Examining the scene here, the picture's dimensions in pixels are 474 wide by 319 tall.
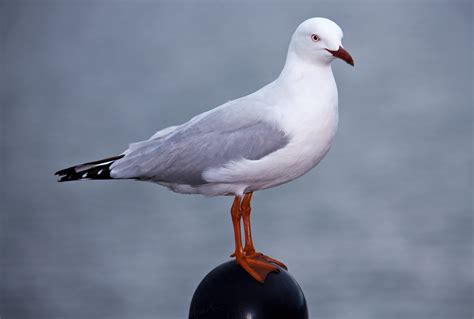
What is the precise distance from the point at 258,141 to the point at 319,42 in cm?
75

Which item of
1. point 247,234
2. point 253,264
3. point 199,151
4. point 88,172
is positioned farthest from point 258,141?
point 88,172

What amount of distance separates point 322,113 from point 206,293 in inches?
55.4

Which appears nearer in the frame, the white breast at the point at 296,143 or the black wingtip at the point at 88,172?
the white breast at the point at 296,143

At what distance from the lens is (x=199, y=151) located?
18.4 feet

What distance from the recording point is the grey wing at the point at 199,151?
5527mm

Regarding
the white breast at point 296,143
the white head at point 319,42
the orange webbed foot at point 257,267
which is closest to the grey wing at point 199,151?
the white breast at point 296,143

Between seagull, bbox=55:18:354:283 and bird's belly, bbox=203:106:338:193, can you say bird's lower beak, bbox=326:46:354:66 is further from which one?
bird's belly, bbox=203:106:338:193

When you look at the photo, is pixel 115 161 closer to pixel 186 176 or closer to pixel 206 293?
pixel 186 176

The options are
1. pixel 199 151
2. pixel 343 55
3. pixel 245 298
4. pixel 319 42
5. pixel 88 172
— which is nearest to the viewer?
pixel 245 298

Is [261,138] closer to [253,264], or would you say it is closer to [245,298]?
[253,264]

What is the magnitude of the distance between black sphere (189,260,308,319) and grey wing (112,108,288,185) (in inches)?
36.5

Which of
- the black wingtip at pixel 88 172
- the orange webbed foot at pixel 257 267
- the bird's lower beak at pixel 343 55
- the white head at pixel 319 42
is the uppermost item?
the white head at pixel 319 42

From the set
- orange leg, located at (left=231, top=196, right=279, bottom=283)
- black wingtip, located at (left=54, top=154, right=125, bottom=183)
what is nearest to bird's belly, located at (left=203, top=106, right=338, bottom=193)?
orange leg, located at (left=231, top=196, right=279, bottom=283)

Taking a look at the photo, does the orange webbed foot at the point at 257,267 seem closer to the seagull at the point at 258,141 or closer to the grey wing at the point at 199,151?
the seagull at the point at 258,141
